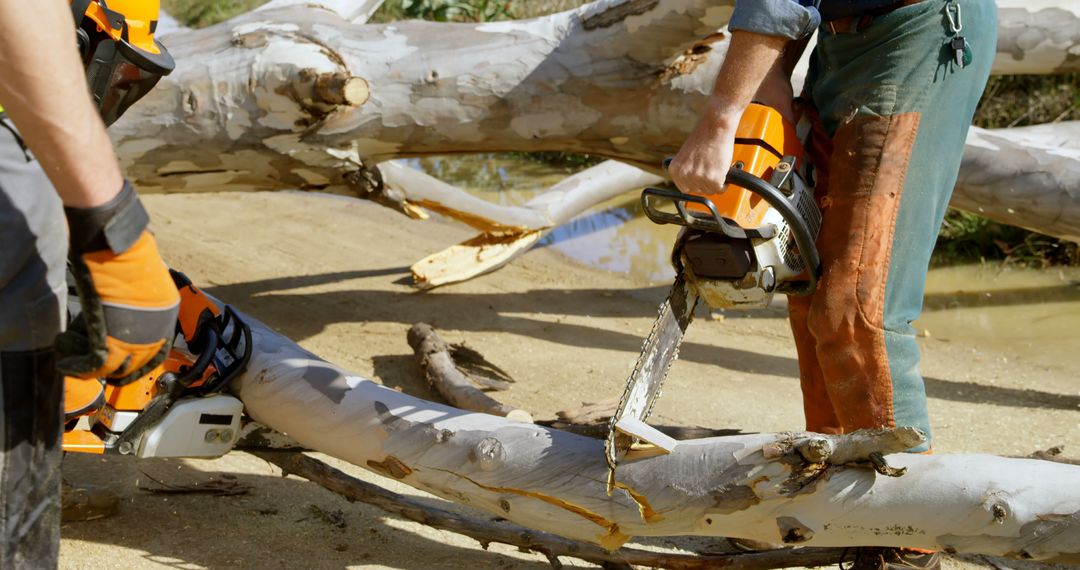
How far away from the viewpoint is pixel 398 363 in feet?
16.3

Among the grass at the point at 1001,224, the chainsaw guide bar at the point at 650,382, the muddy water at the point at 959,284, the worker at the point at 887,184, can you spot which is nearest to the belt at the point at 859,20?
the worker at the point at 887,184

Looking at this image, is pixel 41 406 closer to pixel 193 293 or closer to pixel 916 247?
pixel 193 293

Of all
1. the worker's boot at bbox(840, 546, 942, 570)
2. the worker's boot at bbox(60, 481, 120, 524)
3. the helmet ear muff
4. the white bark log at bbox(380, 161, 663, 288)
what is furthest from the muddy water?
the helmet ear muff

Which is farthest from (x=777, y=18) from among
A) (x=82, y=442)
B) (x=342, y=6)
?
(x=342, y=6)

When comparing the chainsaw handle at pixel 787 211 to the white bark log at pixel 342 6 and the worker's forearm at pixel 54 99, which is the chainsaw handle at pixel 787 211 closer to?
the worker's forearm at pixel 54 99

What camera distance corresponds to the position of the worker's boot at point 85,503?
3.14m

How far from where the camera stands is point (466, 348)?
4.89 meters

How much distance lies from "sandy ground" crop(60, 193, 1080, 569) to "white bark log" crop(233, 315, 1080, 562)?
43 centimetres

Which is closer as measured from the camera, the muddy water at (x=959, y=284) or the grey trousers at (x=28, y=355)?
the grey trousers at (x=28, y=355)

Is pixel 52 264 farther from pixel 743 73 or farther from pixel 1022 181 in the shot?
pixel 1022 181

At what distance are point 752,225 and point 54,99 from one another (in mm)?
1542

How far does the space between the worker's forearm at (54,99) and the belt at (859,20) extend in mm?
1845

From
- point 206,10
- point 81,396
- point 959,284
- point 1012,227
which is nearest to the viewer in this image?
point 81,396

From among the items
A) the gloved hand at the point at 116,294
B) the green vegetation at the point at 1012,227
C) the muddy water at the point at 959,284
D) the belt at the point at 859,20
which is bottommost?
the muddy water at the point at 959,284
